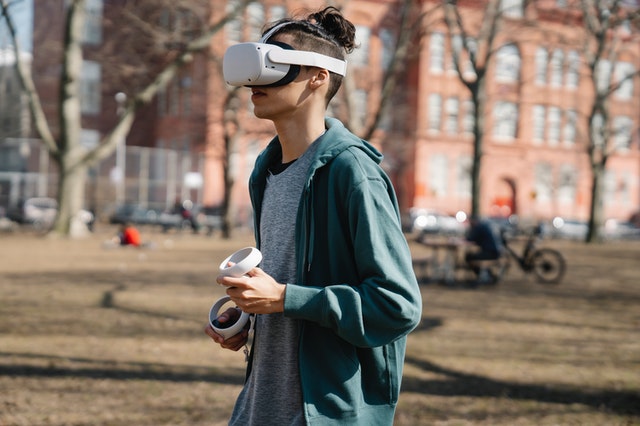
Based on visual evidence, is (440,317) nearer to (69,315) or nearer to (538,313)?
(538,313)

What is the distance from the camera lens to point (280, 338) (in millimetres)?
2316

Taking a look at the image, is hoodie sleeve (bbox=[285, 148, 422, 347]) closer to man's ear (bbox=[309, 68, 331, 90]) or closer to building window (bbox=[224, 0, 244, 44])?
man's ear (bbox=[309, 68, 331, 90])

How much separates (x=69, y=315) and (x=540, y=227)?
10.5 metres

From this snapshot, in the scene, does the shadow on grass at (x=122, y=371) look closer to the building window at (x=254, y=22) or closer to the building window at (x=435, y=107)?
the building window at (x=254, y=22)

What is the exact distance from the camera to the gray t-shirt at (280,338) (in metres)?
2.28

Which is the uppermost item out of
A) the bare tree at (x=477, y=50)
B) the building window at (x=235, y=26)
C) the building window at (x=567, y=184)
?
the building window at (x=235, y=26)

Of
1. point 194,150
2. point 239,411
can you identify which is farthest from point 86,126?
point 239,411

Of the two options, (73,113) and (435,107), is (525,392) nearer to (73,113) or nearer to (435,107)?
(73,113)

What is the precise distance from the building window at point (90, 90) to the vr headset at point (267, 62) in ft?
177

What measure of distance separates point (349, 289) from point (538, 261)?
52.4ft

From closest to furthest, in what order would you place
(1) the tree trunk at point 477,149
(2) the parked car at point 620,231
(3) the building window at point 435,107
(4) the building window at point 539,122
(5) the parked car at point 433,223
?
1. (1) the tree trunk at point 477,149
2. (5) the parked car at point 433,223
3. (2) the parked car at point 620,231
4. (3) the building window at point 435,107
5. (4) the building window at point 539,122

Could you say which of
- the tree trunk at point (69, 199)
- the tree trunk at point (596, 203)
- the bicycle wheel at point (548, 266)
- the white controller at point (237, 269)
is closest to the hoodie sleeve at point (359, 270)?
the white controller at point (237, 269)

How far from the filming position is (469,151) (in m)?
56.4

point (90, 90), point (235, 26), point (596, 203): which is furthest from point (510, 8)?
point (90, 90)
